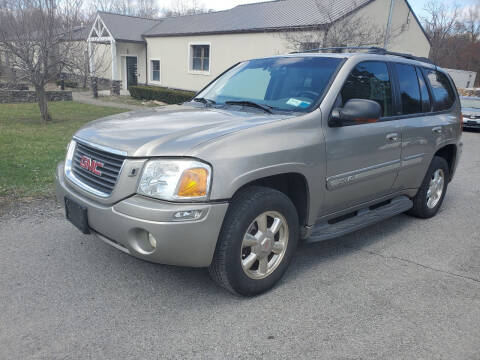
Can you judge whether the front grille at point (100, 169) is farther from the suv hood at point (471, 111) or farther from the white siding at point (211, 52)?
the suv hood at point (471, 111)

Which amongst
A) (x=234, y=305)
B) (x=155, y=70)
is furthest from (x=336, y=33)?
(x=155, y=70)

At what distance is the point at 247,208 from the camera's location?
2.82 meters

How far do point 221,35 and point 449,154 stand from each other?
18.4 meters

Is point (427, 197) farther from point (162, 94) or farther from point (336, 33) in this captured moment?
point (162, 94)

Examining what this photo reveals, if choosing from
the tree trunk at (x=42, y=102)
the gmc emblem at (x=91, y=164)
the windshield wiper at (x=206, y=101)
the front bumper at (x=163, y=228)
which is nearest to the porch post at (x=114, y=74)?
the tree trunk at (x=42, y=102)

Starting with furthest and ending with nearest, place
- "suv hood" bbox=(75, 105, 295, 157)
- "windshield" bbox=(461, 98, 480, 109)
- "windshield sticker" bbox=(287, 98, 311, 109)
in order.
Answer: "windshield" bbox=(461, 98, 480, 109) < "windshield sticker" bbox=(287, 98, 311, 109) < "suv hood" bbox=(75, 105, 295, 157)

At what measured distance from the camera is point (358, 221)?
3.86 metres

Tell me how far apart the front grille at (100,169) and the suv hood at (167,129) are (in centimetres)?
8

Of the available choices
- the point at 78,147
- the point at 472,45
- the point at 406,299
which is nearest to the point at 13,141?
the point at 78,147

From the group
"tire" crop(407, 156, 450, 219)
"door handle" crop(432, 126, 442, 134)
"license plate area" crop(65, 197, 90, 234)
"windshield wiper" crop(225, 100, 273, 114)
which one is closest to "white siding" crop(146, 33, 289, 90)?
"tire" crop(407, 156, 450, 219)

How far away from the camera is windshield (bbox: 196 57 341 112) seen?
138 inches

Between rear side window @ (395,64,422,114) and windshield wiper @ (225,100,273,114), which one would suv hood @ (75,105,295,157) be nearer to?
windshield wiper @ (225,100,273,114)

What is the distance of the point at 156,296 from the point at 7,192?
10.9 ft

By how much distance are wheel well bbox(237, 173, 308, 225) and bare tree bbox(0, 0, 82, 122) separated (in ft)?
35.6
